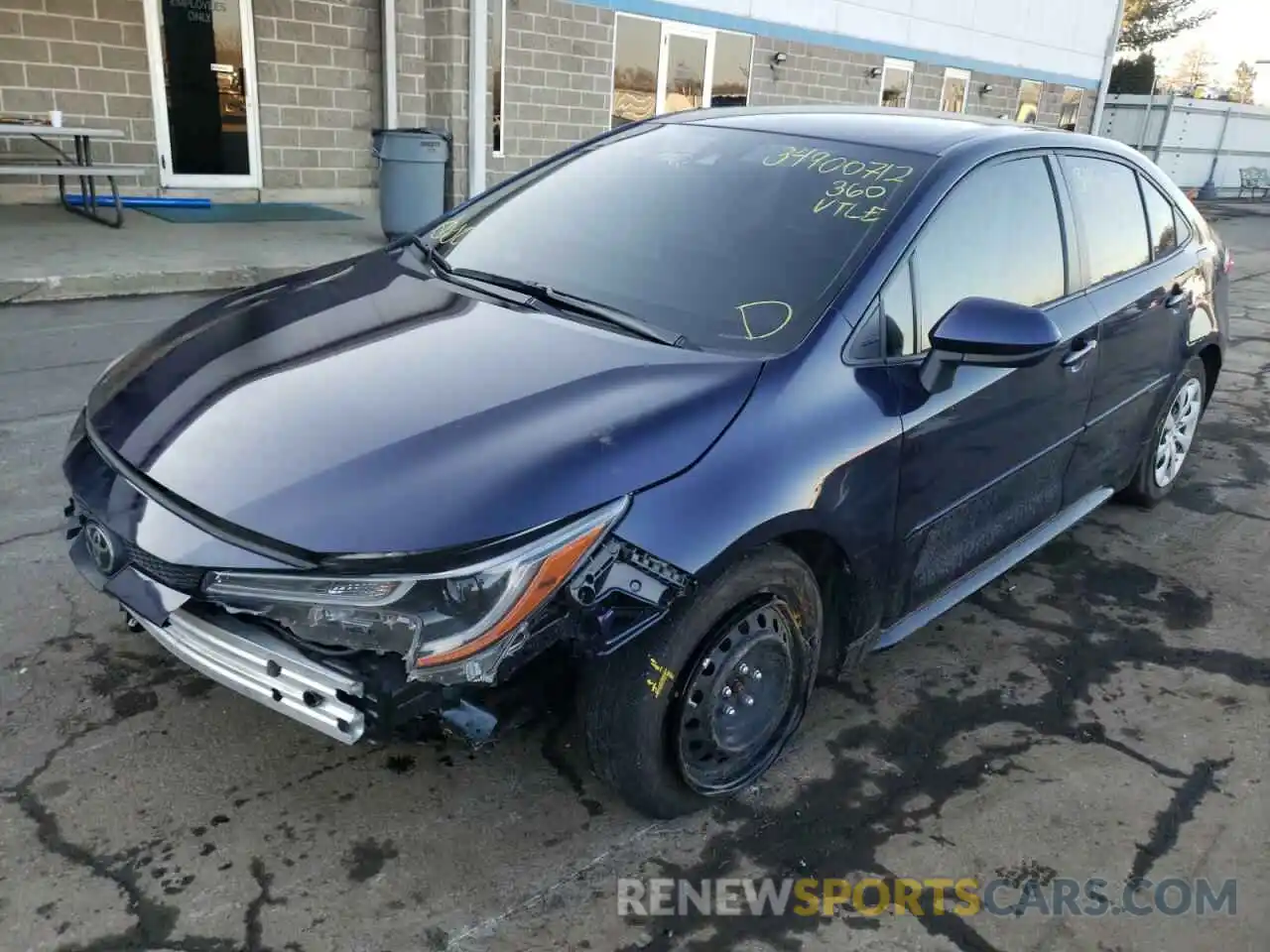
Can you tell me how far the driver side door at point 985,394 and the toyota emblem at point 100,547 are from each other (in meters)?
1.99

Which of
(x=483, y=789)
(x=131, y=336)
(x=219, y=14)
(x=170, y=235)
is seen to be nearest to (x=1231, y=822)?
(x=483, y=789)

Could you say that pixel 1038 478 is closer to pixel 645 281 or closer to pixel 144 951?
pixel 645 281

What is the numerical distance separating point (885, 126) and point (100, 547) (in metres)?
2.65

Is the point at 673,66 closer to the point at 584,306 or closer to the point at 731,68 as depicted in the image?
the point at 731,68

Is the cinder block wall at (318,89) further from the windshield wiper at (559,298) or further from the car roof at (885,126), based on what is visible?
the windshield wiper at (559,298)

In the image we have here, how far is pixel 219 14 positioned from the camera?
10625 mm

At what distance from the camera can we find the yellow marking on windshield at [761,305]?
2.65 m

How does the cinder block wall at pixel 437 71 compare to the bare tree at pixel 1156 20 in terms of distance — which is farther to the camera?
the bare tree at pixel 1156 20

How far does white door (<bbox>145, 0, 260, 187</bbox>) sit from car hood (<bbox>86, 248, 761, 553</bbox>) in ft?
29.8

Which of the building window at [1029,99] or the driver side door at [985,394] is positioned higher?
the building window at [1029,99]

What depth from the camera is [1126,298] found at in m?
3.79

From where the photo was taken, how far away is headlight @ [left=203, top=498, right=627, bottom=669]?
6.57 ft

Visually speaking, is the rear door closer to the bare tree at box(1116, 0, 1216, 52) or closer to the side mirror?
the side mirror

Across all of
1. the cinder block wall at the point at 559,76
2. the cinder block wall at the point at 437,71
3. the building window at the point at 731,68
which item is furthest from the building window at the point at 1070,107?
the cinder block wall at the point at 437,71
